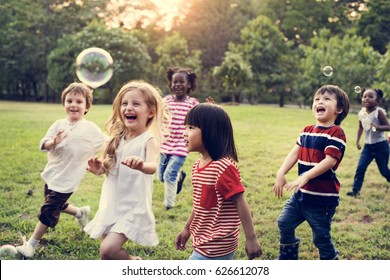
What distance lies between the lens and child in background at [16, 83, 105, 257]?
3395 mm

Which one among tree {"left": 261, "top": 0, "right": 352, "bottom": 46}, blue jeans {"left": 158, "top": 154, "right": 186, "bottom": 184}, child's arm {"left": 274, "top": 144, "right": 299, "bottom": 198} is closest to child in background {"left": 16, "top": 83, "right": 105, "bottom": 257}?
blue jeans {"left": 158, "top": 154, "right": 186, "bottom": 184}

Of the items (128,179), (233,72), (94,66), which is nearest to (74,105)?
(128,179)

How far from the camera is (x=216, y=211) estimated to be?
2451mm

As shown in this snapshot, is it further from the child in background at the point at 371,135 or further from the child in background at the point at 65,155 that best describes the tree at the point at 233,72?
the child in background at the point at 65,155

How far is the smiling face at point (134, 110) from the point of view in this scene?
9.21 ft

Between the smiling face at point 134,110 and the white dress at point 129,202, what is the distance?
0.07 meters

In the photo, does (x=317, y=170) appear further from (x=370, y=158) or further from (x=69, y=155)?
(x=370, y=158)

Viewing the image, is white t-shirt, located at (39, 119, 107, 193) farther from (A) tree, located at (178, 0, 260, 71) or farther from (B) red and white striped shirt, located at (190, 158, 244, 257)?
(A) tree, located at (178, 0, 260, 71)

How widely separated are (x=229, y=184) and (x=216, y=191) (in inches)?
3.3

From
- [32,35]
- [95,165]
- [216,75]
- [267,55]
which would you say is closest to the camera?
[95,165]

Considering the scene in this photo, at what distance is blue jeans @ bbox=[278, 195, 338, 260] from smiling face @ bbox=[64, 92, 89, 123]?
1.69 metres

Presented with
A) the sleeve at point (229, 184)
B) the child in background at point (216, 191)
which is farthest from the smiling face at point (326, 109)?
the sleeve at point (229, 184)
